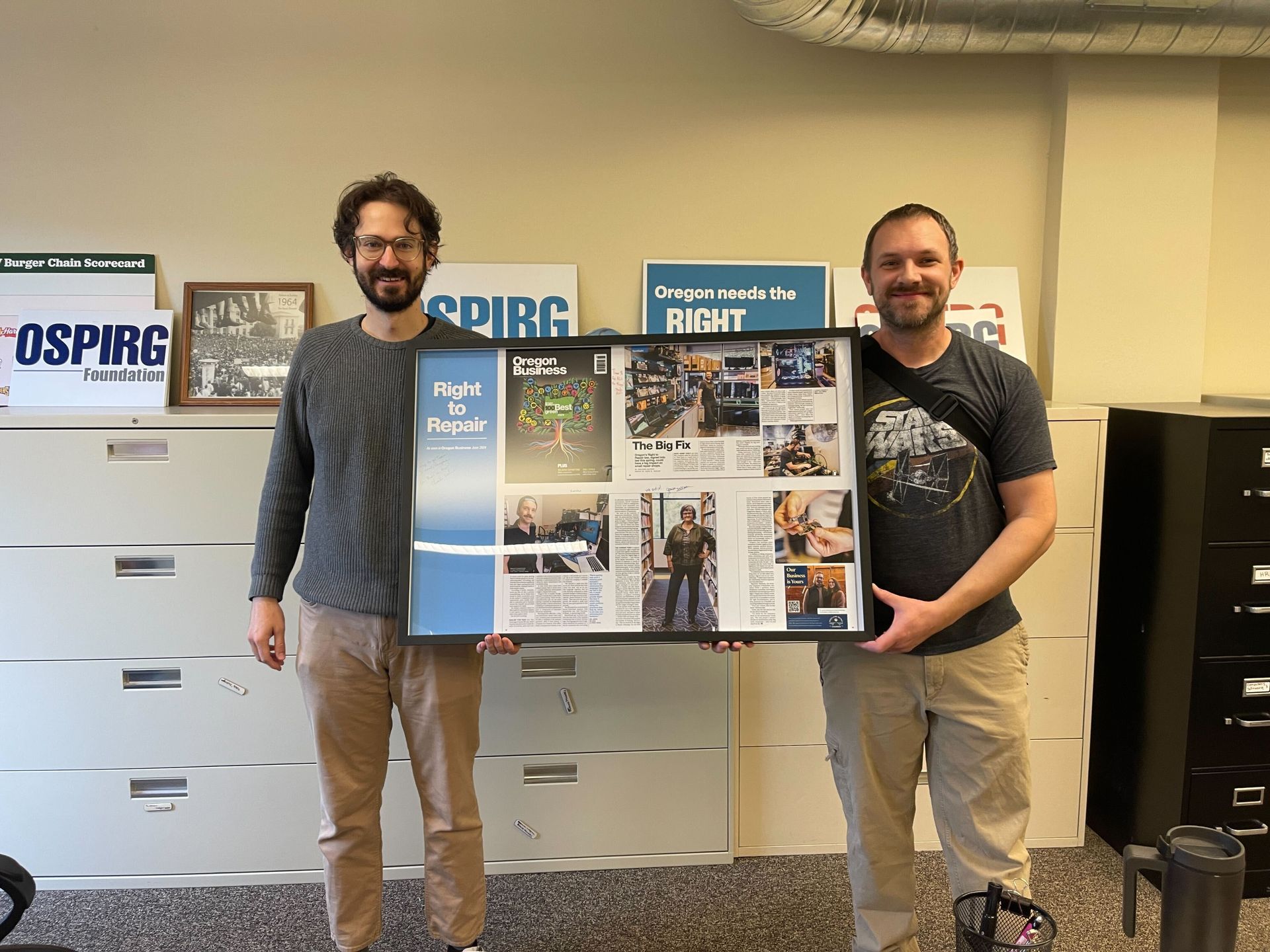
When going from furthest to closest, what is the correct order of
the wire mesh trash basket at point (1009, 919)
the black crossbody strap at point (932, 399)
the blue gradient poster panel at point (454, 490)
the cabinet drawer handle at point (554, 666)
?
the cabinet drawer handle at point (554, 666) → the blue gradient poster panel at point (454, 490) → the black crossbody strap at point (932, 399) → the wire mesh trash basket at point (1009, 919)

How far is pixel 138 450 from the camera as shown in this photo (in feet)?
7.16

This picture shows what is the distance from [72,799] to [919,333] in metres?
2.49

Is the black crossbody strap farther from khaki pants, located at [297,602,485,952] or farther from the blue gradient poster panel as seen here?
khaki pants, located at [297,602,485,952]

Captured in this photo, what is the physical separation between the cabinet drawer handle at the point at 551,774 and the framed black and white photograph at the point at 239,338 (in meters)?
1.41

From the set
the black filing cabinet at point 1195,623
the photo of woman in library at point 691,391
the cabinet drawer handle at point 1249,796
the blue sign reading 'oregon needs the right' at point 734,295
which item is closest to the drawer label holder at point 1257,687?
the black filing cabinet at point 1195,623

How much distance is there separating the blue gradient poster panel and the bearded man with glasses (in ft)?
0.19

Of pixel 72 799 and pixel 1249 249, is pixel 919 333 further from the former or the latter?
pixel 72 799

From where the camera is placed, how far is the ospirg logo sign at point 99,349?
2.54 m

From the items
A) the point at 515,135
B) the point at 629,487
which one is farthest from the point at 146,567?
the point at 515,135

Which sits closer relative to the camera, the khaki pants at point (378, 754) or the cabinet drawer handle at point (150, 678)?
the khaki pants at point (378, 754)

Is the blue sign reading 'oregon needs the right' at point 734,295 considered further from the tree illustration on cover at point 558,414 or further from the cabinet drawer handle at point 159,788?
the cabinet drawer handle at point 159,788

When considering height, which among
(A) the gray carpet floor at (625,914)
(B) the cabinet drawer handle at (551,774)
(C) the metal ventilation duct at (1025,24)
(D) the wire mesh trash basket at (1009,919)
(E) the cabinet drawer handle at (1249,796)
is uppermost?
(C) the metal ventilation duct at (1025,24)

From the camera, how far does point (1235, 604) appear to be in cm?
217

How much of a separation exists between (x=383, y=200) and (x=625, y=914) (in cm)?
188
